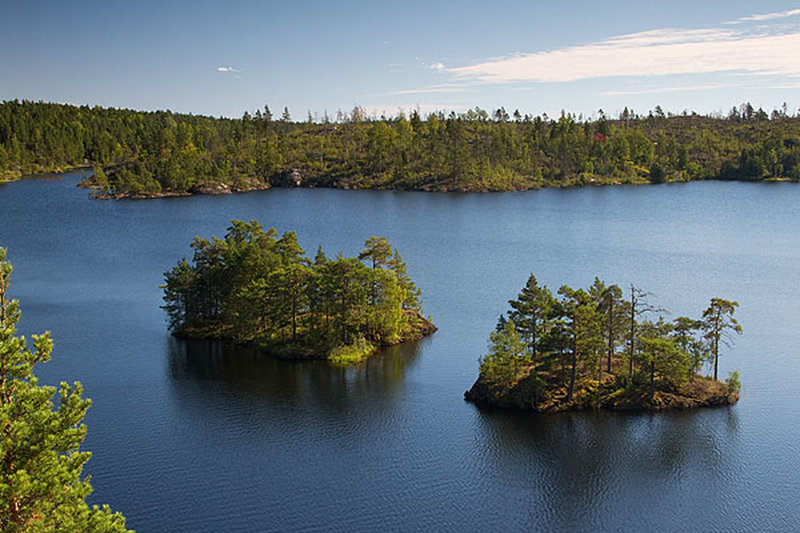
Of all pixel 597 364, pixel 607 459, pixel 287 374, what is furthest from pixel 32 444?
pixel 597 364

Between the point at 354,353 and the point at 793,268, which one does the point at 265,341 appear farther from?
the point at 793,268

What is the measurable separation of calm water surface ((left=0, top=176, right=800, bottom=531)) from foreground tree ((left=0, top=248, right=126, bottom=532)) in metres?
14.4

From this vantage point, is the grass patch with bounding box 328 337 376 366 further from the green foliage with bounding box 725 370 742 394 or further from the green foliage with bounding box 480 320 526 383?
the green foliage with bounding box 725 370 742 394

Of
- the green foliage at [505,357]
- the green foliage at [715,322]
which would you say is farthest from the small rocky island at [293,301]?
the green foliage at [715,322]

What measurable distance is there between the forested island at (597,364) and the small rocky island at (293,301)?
11344mm

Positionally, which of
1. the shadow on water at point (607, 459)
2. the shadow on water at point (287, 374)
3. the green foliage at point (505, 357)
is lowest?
the shadow on water at point (607, 459)

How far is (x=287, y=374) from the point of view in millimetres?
49219

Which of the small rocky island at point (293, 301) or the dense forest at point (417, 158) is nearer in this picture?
the small rocky island at point (293, 301)

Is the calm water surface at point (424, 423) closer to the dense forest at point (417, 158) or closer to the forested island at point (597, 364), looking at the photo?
the forested island at point (597, 364)

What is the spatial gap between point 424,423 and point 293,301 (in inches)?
675

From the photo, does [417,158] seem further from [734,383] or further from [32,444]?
[32,444]

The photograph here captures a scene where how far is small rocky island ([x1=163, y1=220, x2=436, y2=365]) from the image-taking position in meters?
52.8

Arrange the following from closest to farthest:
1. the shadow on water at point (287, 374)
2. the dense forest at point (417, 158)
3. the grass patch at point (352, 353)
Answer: the shadow on water at point (287, 374), the grass patch at point (352, 353), the dense forest at point (417, 158)

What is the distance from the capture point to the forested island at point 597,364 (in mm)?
42781
